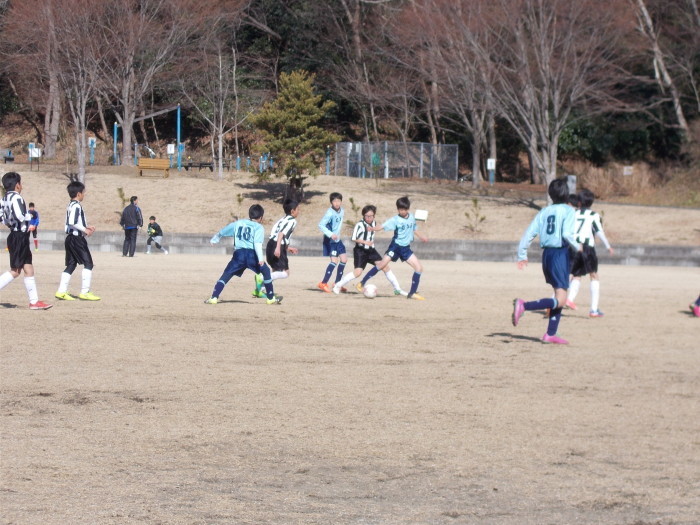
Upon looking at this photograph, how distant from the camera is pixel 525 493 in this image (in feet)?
17.8

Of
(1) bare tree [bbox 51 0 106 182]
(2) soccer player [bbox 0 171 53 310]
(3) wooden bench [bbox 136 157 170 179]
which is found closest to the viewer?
(2) soccer player [bbox 0 171 53 310]

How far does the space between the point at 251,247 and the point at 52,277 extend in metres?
5.00

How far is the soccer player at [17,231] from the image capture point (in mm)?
11398

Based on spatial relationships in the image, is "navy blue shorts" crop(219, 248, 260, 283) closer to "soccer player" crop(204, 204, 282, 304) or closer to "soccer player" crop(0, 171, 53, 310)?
"soccer player" crop(204, 204, 282, 304)

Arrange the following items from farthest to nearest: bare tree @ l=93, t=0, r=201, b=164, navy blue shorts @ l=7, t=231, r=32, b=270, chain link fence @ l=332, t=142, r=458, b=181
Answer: chain link fence @ l=332, t=142, r=458, b=181 → bare tree @ l=93, t=0, r=201, b=164 → navy blue shorts @ l=7, t=231, r=32, b=270

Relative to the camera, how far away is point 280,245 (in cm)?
1373

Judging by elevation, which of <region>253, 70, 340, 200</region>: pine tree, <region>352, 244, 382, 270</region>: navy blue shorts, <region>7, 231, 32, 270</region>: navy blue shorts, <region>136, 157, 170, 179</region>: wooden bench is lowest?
<region>352, 244, 382, 270</region>: navy blue shorts

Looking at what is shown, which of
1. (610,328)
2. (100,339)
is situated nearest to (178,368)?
(100,339)

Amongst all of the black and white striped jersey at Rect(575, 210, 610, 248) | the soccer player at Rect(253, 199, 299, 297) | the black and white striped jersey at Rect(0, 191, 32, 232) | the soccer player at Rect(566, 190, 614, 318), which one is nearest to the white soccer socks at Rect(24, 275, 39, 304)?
the black and white striped jersey at Rect(0, 191, 32, 232)

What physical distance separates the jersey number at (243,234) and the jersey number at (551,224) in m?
4.40

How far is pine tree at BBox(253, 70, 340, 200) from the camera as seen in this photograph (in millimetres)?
32094

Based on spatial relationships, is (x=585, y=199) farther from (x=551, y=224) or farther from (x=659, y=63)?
(x=659, y=63)

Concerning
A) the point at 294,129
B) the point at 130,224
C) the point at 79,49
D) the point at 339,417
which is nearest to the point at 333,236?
the point at 339,417

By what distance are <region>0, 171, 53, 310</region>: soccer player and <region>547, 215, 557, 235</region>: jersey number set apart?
6111mm
